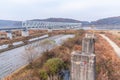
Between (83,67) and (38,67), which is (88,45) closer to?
(83,67)

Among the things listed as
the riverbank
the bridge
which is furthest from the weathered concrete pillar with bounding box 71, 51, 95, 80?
the riverbank

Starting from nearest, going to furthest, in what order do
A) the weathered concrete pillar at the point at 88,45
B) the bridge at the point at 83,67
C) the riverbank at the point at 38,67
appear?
1. the bridge at the point at 83,67
2. the weathered concrete pillar at the point at 88,45
3. the riverbank at the point at 38,67

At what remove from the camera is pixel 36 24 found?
98.8m

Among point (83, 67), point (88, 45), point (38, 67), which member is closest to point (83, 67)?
point (83, 67)

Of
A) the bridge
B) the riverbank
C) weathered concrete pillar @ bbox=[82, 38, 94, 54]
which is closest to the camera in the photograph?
the bridge

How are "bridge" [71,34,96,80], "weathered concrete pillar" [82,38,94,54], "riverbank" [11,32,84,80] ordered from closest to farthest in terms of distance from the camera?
"bridge" [71,34,96,80] < "weathered concrete pillar" [82,38,94,54] < "riverbank" [11,32,84,80]

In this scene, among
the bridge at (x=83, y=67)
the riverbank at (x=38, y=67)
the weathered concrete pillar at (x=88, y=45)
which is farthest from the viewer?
the riverbank at (x=38, y=67)

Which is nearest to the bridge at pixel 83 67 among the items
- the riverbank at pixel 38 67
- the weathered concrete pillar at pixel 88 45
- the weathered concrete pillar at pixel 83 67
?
the weathered concrete pillar at pixel 83 67

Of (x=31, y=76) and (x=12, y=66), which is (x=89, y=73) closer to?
(x=31, y=76)

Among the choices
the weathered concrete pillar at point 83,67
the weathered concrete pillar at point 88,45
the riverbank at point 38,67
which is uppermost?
the weathered concrete pillar at point 88,45

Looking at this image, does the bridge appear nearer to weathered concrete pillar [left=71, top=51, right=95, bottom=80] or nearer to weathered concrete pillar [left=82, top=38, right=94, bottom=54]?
weathered concrete pillar [left=71, top=51, right=95, bottom=80]

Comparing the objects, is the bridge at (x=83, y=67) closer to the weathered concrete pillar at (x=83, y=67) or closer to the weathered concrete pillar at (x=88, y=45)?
the weathered concrete pillar at (x=83, y=67)

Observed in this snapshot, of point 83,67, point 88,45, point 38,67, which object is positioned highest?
point 88,45

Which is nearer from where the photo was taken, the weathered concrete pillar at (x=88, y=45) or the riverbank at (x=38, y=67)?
the weathered concrete pillar at (x=88, y=45)
